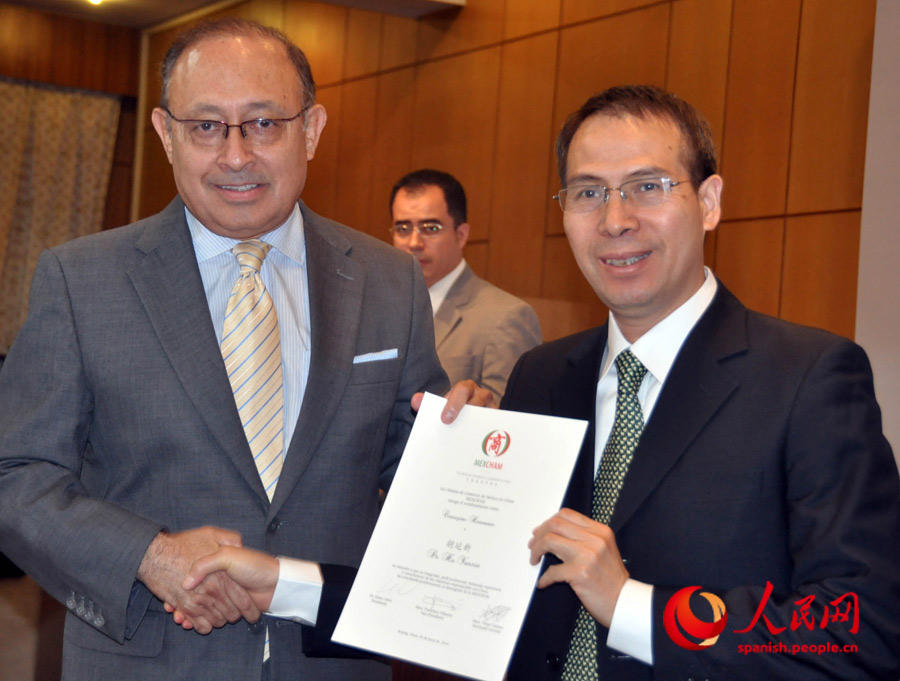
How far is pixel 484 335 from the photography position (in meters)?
4.32

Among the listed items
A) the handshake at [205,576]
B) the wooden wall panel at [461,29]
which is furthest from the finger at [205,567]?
the wooden wall panel at [461,29]

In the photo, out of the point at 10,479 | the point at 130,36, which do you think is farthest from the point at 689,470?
the point at 130,36

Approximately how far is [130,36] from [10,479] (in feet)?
31.0

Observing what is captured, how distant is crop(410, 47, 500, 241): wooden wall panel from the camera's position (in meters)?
6.70

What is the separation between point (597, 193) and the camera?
1886 millimetres

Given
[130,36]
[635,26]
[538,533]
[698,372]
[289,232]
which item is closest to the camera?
[538,533]

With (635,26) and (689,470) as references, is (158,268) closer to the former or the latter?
(689,470)

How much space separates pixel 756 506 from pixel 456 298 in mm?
2991

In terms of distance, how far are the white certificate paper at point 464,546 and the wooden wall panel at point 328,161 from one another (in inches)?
258

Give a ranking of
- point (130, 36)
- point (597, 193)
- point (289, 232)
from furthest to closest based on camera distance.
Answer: point (130, 36), point (289, 232), point (597, 193)

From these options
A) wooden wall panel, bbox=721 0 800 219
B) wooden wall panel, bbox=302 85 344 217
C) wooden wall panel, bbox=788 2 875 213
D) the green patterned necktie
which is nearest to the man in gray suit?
the green patterned necktie

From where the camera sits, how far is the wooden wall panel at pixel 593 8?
5.72 metres

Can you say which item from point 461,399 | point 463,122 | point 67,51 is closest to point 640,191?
point 461,399
